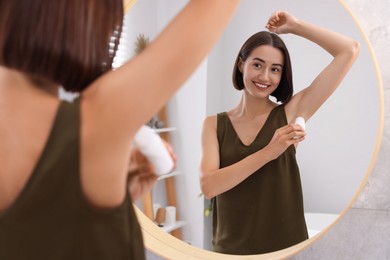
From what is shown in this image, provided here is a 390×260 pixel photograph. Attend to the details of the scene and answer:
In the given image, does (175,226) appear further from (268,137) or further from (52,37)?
(52,37)

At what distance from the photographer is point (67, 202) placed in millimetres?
324

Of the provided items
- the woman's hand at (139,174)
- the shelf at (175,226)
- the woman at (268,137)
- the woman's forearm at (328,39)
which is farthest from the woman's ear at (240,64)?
the woman's hand at (139,174)

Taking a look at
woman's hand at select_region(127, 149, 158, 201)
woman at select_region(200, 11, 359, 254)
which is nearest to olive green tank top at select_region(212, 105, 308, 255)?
woman at select_region(200, 11, 359, 254)

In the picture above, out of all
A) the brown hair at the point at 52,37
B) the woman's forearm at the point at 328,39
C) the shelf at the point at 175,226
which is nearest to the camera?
the brown hair at the point at 52,37

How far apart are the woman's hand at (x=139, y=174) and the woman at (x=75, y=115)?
0.04m

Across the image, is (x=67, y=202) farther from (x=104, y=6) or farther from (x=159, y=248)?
(x=159, y=248)

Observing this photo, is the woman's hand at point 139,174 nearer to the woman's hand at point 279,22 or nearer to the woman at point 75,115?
the woman at point 75,115

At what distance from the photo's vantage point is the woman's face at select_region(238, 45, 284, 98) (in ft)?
2.76

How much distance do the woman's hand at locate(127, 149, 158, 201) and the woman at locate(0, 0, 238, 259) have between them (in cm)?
4

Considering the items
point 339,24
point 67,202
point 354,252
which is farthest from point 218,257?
point 67,202

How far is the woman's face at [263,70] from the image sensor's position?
841mm

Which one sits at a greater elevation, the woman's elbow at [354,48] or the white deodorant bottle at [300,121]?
the woman's elbow at [354,48]

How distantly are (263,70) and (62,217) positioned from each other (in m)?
0.58

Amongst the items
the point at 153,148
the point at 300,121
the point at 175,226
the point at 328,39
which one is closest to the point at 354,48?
the point at 328,39
